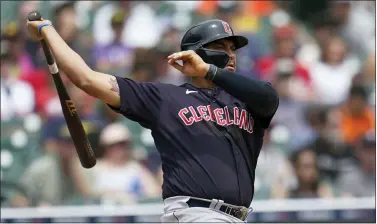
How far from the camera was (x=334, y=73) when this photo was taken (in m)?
7.63

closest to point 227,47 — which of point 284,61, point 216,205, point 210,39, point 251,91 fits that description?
point 210,39

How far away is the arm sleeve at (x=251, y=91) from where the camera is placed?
3.61 meters

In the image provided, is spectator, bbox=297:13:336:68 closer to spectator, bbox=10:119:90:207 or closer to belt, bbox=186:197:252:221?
spectator, bbox=10:119:90:207

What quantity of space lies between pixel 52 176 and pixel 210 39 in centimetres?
419

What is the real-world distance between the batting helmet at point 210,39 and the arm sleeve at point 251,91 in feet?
0.82

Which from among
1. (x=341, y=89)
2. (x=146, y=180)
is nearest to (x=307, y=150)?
(x=341, y=89)

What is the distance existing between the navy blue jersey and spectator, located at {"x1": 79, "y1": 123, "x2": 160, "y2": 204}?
365 centimetres

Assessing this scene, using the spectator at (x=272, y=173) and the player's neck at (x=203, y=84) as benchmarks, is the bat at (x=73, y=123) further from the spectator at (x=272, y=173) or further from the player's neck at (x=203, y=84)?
the spectator at (x=272, y=173)

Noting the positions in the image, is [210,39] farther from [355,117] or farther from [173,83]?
[173,83]

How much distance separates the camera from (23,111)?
8031 mm

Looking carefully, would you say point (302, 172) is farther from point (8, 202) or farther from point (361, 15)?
point (8, 202)

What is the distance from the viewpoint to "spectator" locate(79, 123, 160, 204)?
746cm

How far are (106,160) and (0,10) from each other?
7.36 ft

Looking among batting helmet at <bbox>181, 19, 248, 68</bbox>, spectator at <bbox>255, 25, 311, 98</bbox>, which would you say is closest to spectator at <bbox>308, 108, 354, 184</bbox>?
spectator at <bbox>255, 25, 311, 98</bbox>
